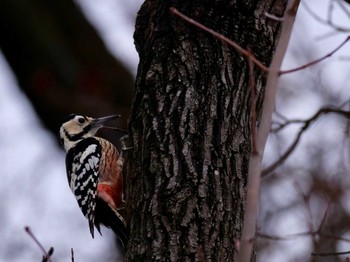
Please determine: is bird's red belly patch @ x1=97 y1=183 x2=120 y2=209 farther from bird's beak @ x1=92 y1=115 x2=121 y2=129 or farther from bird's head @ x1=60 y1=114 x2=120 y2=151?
bird's head @ x1=60 y1=114 x2=120 y2=151

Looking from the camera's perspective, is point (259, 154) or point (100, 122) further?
point (100, 122)

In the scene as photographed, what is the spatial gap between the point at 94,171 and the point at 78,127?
2.12ft

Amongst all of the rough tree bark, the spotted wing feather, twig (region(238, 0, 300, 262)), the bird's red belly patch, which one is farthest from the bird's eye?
twig (region(238, 0, 300, 262))

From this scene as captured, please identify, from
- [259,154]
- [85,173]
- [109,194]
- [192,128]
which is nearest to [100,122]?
[85,173]

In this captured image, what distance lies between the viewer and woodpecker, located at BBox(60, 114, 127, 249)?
5637mm

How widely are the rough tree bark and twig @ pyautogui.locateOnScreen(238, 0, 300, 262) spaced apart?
122 centimetres

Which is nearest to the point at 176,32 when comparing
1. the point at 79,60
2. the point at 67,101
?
the point at 67,101

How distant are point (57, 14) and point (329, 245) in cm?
338

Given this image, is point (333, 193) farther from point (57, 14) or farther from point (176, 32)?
point (176, 32)

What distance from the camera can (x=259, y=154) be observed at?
254 cm

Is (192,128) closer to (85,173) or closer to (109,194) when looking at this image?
(109,194)

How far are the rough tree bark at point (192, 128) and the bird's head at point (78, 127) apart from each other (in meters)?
2.20

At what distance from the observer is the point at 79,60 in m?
7.27

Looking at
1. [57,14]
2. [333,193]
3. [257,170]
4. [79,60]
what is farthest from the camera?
[333,193]
